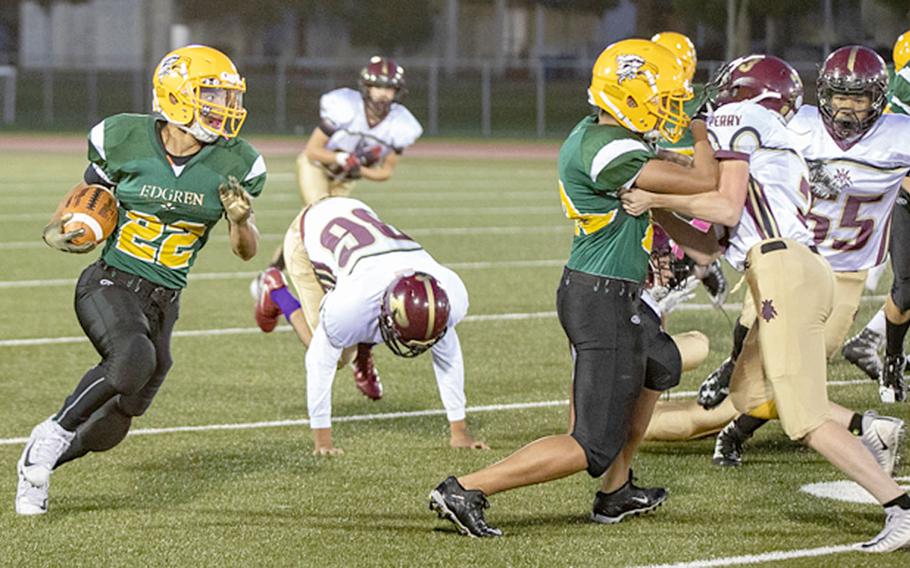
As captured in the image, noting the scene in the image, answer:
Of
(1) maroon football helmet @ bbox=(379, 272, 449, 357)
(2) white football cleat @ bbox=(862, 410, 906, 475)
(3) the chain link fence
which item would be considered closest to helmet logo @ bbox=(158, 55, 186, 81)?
(1) maroon football helmet @ bbox=(379, 272, 449, 357)

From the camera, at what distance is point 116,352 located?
5543 millimetres

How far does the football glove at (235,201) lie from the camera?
5.66 metres

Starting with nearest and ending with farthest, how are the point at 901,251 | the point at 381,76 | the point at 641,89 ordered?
the point at 641,89
the point at 901,251
the point at 381,76

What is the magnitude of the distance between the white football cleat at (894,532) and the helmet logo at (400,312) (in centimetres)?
194

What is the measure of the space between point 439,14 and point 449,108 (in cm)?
1043

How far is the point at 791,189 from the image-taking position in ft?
19.2

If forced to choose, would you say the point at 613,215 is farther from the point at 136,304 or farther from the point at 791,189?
the point at 136,304

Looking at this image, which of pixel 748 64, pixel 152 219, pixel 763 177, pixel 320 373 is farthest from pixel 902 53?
pixel 152 219

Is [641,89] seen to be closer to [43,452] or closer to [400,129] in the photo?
[43,452]

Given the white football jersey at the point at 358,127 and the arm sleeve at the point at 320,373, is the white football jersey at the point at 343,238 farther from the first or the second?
the white football jersey at the point at 358,127

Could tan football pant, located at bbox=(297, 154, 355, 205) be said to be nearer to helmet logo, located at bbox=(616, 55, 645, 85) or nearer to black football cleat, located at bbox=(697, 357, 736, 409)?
black football cleat, located at bbox=(697, 357, 736, 409)

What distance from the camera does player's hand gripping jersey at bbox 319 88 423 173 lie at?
10.6 m

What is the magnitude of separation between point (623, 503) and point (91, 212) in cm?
213

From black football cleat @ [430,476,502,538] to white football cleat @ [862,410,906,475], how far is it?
4.91 feet
